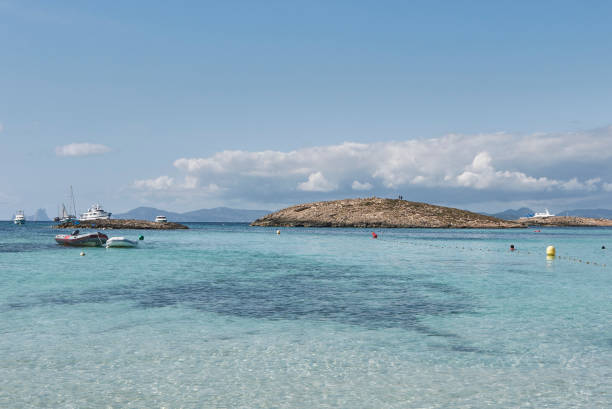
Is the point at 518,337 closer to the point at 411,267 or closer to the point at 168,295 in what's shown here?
the point at 168,295

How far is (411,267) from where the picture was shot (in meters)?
40.5

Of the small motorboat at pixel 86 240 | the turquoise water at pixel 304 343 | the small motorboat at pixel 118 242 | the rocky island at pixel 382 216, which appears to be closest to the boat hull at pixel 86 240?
the small motorboat at pixel 86 240

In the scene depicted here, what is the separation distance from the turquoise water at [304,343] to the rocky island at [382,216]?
474 feet

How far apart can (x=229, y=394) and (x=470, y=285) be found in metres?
21.5

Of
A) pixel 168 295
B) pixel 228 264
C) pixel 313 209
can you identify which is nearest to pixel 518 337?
pixel 168 295

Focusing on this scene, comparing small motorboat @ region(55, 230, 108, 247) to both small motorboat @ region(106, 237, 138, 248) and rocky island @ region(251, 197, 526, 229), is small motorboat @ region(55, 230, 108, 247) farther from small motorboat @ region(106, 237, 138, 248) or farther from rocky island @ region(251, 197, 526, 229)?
rocky island @ region(251, 197, 526, 229)

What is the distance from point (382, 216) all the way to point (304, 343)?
6473 inches

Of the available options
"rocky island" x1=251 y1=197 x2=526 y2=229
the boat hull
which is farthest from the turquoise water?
"rocky island" x1=251 y1=197 x2=526 y2=229

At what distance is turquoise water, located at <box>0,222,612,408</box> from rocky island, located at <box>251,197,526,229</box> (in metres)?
145

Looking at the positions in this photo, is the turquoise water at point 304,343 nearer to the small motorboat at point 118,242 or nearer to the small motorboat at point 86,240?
the small motorboat at point 118,242

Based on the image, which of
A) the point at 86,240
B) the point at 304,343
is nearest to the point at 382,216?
the point at 86,240

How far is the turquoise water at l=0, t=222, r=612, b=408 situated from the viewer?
10930 mm

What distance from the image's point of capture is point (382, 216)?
583ft

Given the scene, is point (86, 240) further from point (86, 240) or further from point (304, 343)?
point (304, 343)
